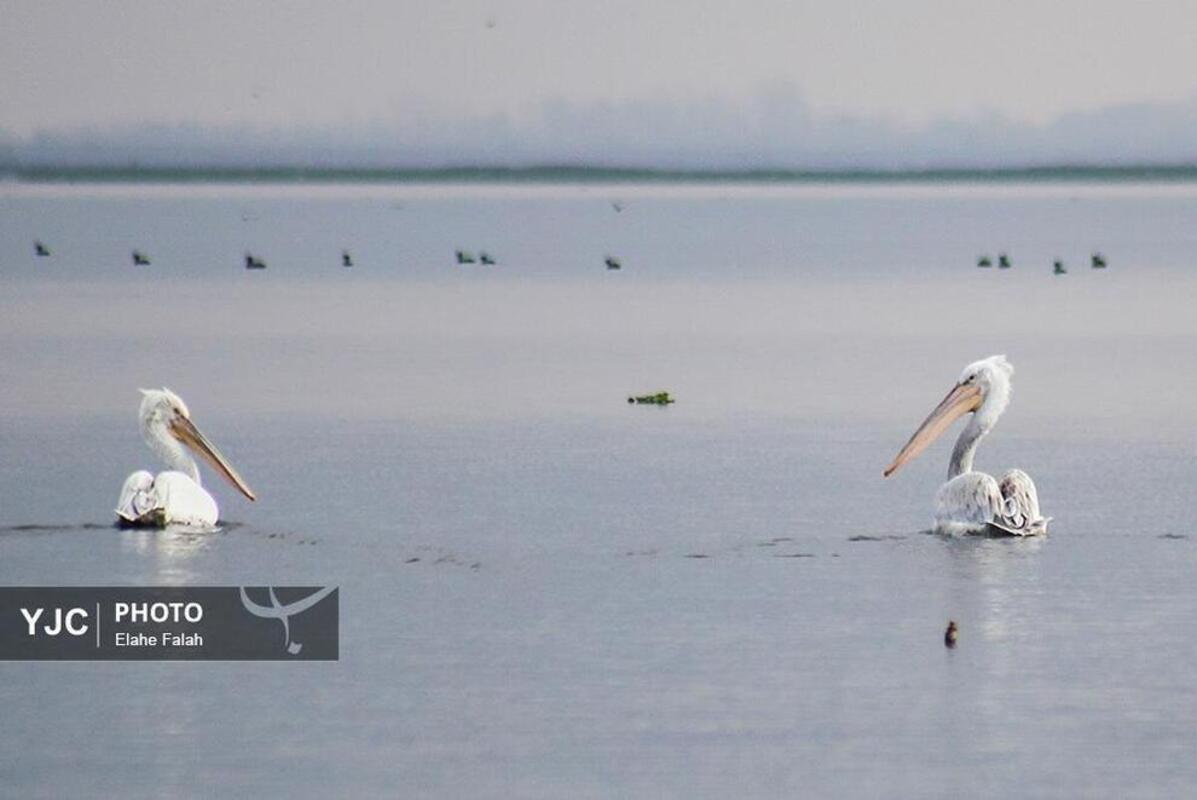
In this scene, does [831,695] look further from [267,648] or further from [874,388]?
[874,388]

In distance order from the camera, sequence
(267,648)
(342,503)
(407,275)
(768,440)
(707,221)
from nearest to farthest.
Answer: (267,648), (342,503), (768,440), (407,275), (707,221)

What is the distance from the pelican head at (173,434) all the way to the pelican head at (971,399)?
3572 mm

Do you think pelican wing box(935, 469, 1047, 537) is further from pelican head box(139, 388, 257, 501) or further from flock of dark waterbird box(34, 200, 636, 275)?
flock of dark waterbird box(34, 200, 636, 275)

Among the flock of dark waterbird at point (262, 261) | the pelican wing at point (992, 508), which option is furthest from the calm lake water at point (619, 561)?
the flock of dark waterbird at point (262, 261)

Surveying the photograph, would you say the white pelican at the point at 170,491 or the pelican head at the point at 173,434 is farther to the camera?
the pelican head at the point at 173,434

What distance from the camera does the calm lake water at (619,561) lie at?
8.75m

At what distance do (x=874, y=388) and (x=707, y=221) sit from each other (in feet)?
261

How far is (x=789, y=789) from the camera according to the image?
27.3 feet

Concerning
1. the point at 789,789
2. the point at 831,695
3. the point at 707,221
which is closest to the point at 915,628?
the point at 831,695

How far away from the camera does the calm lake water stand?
8750 millimetres

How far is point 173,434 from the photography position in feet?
47.1

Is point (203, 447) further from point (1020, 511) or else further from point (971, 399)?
point (1020, 511)

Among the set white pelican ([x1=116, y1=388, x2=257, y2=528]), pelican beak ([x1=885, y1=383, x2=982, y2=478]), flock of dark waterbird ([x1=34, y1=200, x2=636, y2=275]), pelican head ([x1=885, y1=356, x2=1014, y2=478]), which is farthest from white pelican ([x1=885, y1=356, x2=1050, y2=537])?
flock of dark waterbird ([x1=34, y1=200, x2=636, y2=275])

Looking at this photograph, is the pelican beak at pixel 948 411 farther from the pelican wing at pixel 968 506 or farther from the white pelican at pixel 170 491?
the white pelican at pixel 170 491
